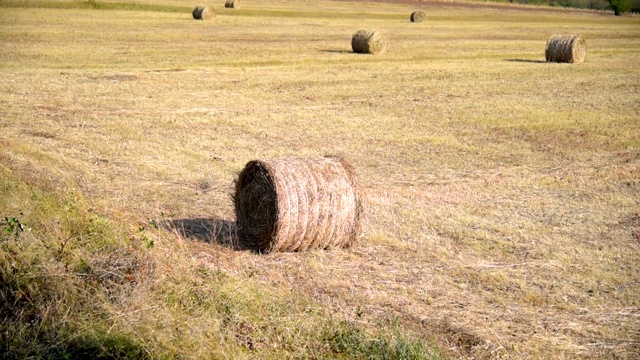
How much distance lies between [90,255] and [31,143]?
795 cm

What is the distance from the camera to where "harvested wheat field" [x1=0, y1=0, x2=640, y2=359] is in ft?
21.8

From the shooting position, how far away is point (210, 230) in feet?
33.0

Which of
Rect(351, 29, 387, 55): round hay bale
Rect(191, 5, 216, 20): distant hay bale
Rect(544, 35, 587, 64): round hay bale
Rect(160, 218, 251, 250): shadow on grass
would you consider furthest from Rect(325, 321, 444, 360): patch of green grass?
Rect(191, 5, 216, 20): distant hay bale

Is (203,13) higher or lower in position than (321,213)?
lower

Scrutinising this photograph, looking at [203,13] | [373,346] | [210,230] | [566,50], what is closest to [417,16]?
[203,13]

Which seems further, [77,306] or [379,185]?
[379,185]

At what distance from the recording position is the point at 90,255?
7262mm

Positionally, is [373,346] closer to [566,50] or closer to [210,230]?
[210,230]

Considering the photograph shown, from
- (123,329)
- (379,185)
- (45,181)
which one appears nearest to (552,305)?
(123,329)

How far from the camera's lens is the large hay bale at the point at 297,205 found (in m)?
9.23

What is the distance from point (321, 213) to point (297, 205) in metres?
0.31

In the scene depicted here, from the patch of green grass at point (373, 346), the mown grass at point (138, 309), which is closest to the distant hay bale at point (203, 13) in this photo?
the mown grass at point (138, 309)

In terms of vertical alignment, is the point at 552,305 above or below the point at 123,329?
below

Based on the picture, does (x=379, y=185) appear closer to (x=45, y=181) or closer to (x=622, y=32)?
(x=45, y=181)
